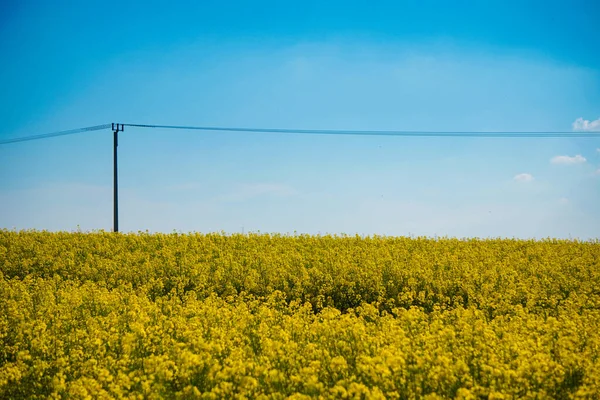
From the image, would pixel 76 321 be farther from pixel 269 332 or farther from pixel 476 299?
pixel 476 299

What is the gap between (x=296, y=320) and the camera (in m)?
8.95

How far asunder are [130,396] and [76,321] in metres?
4.18

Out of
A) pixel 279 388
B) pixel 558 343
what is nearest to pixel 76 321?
pixel 279 388

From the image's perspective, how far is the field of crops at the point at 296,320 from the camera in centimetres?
603

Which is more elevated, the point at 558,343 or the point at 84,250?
the point at 84,250

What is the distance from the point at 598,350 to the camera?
738 cm

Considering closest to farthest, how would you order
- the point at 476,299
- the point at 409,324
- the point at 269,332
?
the point at 269,332, the point at 409,324, the point at 476,299

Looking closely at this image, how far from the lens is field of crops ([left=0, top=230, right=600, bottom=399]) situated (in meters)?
6.03

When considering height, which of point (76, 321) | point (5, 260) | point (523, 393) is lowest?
point (523, 393)

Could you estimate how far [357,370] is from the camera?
609cm

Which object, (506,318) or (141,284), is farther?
(141,284)

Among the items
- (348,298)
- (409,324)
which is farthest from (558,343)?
(348,298)

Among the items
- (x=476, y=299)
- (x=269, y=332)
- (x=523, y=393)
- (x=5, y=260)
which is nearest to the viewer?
(x=523, y=393)

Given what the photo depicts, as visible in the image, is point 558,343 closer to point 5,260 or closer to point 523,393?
point 523,393
